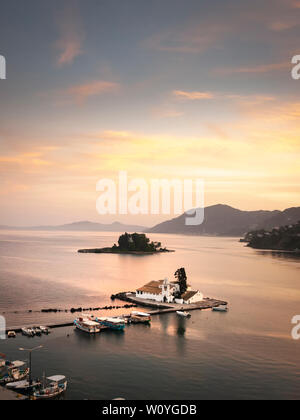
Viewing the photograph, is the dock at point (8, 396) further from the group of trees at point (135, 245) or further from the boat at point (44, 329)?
the group of trees at point (135, 245)

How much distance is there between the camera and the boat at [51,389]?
23016 mm

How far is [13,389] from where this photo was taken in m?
24.3

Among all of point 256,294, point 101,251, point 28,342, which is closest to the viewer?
point 28,342

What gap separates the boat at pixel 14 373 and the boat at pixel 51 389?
6.64 feet

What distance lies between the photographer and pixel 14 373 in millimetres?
25656

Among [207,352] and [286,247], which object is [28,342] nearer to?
[207,352]

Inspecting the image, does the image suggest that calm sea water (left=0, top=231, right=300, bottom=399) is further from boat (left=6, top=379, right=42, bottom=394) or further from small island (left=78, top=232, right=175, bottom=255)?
small island (left=78, top=232, right=175, bottom=255)

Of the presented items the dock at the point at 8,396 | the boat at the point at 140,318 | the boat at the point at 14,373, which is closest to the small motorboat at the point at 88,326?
the boat at the point at 140,318

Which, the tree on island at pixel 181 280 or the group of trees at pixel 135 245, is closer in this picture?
the tree on island at pixel 181 280

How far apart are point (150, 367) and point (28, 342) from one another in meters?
12.2

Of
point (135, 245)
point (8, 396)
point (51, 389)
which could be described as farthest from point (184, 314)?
point (135, 245)
